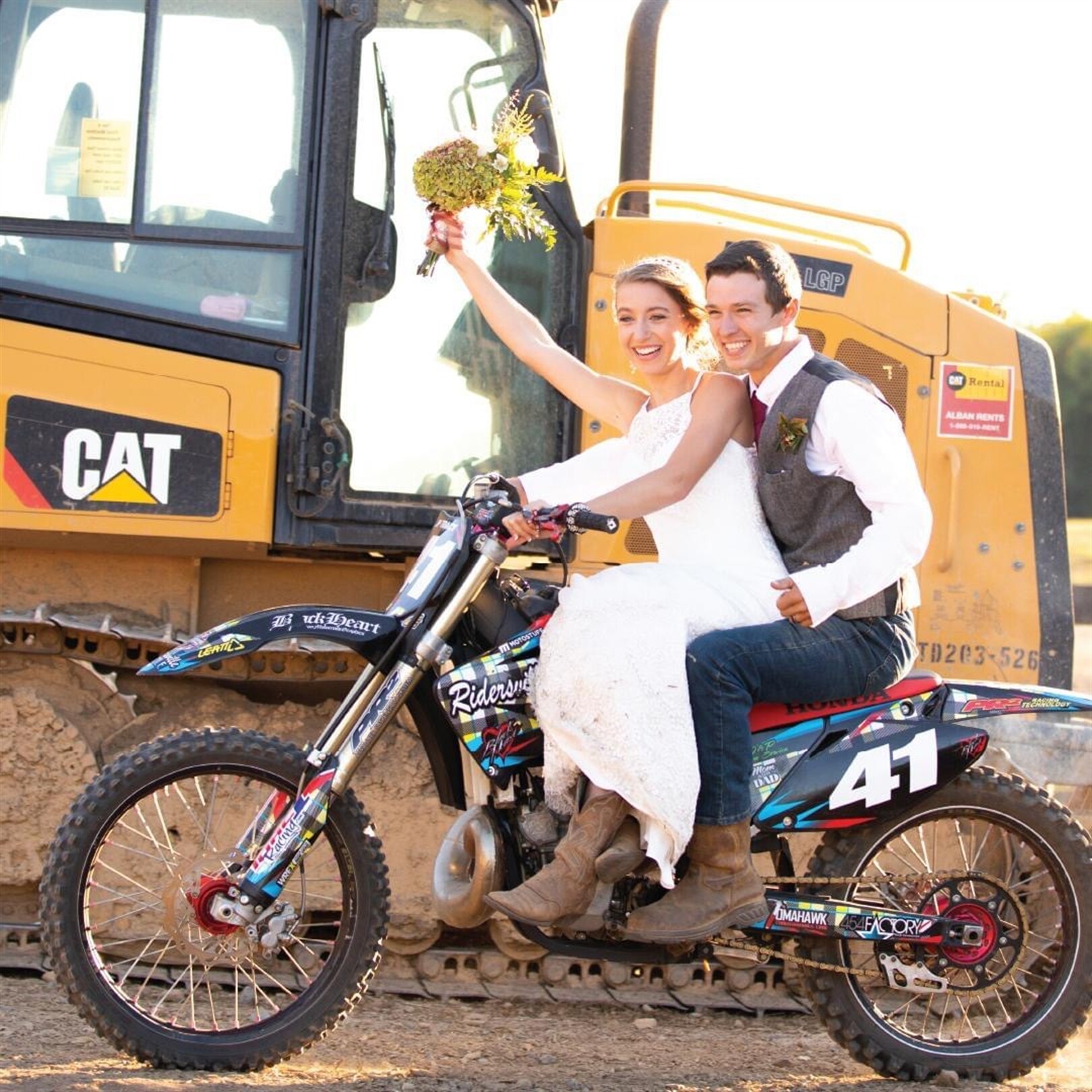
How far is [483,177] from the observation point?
4348 millimetres

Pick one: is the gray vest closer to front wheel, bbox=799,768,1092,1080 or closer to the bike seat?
the bike seat

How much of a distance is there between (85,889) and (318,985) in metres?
0.61

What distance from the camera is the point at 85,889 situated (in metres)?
3.91

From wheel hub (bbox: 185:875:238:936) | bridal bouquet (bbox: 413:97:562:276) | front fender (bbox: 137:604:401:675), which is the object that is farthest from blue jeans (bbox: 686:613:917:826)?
bridal bouquet (bbox: 413:97:562:276)

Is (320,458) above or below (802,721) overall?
above

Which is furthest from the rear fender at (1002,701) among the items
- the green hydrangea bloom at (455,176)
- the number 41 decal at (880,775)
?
the green hydrangea bloom at (455,176)

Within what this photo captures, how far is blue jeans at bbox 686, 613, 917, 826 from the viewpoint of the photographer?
3.85 metres

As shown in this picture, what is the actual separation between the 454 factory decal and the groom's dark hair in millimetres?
1728

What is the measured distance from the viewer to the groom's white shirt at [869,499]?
12.8 ft

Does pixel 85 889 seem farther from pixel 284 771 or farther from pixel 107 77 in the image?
pixel 107 77

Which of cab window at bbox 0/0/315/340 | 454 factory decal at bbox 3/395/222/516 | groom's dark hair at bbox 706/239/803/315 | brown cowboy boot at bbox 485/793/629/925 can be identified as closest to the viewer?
brown cowboy boot at bbox 485/793/629/925

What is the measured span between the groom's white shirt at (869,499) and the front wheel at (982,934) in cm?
67

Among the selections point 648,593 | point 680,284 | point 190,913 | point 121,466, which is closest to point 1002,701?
point 648,593

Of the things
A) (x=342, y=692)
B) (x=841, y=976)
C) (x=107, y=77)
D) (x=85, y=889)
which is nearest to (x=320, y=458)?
(x=342, y=692)
